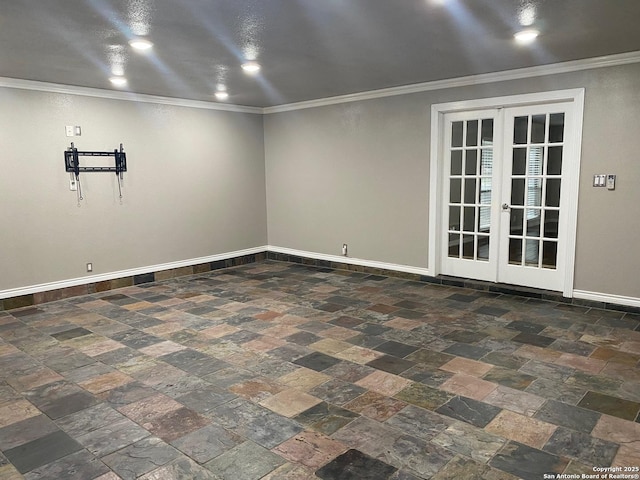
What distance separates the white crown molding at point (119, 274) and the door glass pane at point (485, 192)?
374cm

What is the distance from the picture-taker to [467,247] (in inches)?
233

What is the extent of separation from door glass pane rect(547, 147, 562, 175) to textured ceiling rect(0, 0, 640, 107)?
3.04 ft

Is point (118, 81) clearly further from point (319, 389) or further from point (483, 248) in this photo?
point (483, 248)

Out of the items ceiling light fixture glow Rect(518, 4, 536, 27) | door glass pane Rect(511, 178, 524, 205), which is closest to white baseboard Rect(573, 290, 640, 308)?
door glass pane Rect(511, 178, 524, 205)

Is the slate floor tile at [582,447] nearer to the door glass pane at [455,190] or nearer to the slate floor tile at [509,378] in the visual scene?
the slate floor tile at [509,378]

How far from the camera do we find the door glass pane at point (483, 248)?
573 cm

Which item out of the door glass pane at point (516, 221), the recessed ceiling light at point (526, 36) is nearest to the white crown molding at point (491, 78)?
the recessed ceiling light at point (526, 36)

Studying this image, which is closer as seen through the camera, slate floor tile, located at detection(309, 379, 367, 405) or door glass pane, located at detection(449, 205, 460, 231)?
slate floor tile, located at detection(309, 379, 367, 405)

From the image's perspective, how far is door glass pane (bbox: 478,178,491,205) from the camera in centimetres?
563

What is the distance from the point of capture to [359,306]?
5133mm

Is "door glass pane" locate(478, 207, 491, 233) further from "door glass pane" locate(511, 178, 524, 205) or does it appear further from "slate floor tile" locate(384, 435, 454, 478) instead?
"slate floor tile" locate(384, 435, 454, 478)

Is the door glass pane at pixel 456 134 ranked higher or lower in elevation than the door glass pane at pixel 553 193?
higher

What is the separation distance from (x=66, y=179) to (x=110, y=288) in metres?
1.46

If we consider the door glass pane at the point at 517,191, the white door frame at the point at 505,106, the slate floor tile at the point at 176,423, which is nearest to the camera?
the slate floor tile at the point at 176,423
